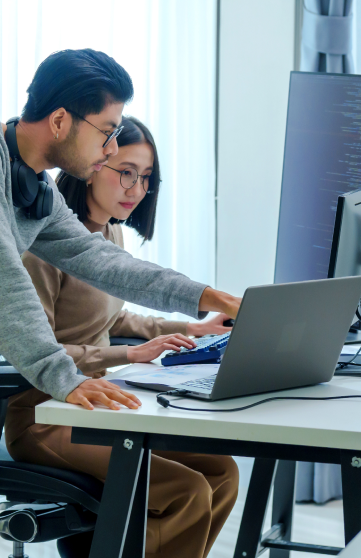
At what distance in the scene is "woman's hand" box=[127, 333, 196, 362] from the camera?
1.36 m

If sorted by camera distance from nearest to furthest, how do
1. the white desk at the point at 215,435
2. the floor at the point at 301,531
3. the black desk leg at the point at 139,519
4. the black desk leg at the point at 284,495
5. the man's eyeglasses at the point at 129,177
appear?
the white desk at the point at 215,435 → the black desk leg at the point at 139,519 → the black desk leg at the point at 284,495 → the man's eyeglasses at the point at 129,177 → the floor at the point at 301,531

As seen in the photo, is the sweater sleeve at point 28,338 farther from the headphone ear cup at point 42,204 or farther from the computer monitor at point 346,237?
the computer monitor at point 346,237

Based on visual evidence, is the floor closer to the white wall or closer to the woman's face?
the white wall

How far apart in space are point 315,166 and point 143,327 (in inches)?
35.9

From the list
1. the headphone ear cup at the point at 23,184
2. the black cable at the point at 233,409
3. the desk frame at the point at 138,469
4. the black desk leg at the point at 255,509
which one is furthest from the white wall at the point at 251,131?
the desk frame at the point at 138,469

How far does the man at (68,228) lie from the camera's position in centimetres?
100

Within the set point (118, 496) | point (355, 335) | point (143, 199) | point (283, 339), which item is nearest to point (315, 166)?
point (143, 199)

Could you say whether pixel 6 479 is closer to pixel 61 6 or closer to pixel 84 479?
pixel 84 479

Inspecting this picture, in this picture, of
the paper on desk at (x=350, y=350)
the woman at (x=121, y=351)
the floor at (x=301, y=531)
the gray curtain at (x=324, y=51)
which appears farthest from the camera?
the gray curtain at (x=324, y=51)

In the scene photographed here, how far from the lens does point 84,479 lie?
1114 mm

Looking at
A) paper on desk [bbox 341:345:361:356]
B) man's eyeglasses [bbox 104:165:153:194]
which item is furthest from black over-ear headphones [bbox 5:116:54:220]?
paper on desk [bbox 341:345:361:356]

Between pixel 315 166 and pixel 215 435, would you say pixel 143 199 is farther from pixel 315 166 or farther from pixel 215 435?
pixel 215 435

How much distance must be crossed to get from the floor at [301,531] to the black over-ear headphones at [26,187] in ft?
3.73

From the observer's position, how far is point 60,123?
1.25m
